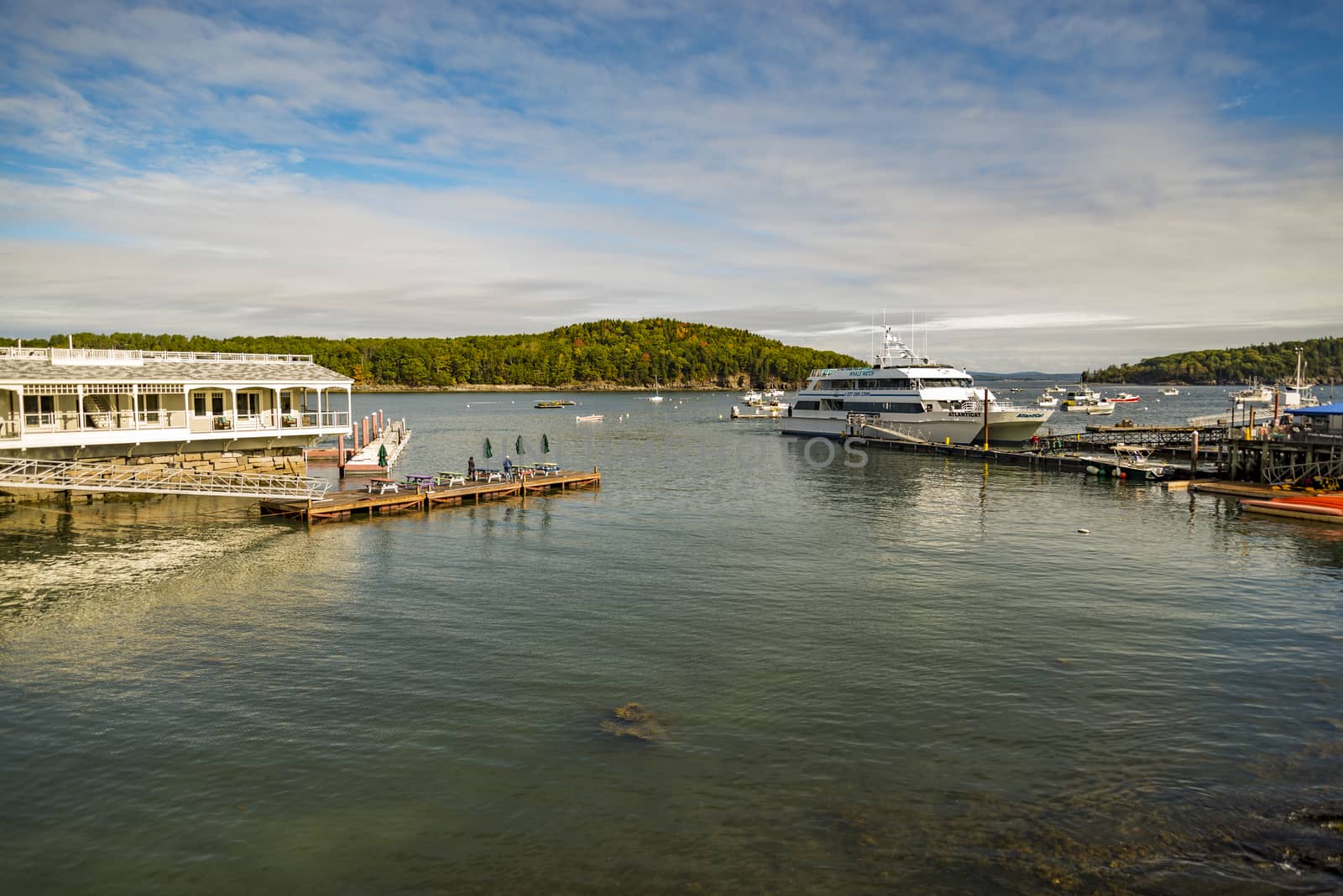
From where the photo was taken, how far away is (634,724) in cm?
1642

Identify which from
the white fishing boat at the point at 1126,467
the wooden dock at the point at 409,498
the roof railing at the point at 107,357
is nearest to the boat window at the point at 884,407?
the white fishing boat at the point at 1126,467

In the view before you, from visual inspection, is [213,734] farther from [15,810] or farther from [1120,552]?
[1120,552]

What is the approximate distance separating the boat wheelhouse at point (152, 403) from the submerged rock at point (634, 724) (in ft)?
102

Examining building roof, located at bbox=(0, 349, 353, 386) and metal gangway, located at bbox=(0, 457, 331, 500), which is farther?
building roof, located at bbox=(0, 349, 353, 386)

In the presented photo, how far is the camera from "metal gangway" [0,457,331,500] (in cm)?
3334

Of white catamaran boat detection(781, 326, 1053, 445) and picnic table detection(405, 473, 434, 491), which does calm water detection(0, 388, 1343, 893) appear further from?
white catamaran boat detection(781, 326, 1053, 445)

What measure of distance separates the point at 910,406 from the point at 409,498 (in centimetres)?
5391

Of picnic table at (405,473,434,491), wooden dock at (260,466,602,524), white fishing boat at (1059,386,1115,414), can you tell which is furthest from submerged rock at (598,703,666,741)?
white fishing boat at (1059,386,1115,414)

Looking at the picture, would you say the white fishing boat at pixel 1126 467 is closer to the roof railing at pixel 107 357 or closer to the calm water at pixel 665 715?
the calm water at pixel 665 715

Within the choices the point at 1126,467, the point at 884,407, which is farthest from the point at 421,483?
the point at 884,407

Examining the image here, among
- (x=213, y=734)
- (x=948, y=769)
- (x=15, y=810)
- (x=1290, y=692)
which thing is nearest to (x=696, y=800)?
(x=948, y=769)

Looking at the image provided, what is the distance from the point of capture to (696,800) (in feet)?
45.1

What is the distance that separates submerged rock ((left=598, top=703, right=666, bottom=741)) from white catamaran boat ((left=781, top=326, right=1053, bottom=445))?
199ft

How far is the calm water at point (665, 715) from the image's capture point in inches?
484
